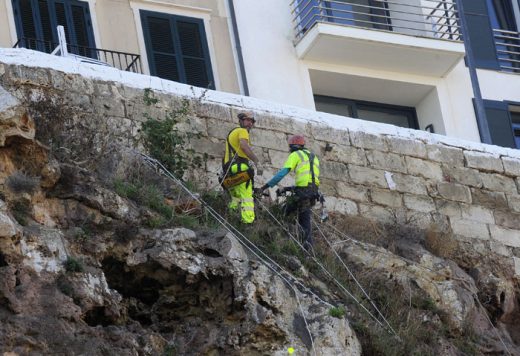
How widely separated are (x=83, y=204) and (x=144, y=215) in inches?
25.5

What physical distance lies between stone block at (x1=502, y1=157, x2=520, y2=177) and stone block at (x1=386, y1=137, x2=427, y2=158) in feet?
4.21

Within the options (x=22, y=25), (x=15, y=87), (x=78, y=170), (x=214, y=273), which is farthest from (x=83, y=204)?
(x=22, y=25)

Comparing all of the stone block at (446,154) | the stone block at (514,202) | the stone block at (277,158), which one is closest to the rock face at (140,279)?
the stone block at (277,158)

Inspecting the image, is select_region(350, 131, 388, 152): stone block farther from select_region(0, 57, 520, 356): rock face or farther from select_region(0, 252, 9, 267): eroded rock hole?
select_region(0, 252, 9, 267): eroded rock hole

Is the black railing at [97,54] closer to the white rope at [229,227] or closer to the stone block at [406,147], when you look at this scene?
the white rope at [229,227]

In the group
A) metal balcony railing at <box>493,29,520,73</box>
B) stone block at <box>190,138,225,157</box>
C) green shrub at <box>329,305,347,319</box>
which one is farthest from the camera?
metal balcony railing at <box>493,29,520,73</box>

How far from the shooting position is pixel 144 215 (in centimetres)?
1462

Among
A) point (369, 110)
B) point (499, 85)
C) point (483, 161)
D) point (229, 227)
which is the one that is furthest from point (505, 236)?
point (229, 227)

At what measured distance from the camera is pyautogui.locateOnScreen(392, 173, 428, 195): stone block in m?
19.0

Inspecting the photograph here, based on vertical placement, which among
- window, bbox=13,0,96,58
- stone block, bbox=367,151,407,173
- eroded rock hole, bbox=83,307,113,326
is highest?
window, bbox=13,0,96,58

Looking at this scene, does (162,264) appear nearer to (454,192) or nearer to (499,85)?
(454,192)

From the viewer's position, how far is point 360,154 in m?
18.8

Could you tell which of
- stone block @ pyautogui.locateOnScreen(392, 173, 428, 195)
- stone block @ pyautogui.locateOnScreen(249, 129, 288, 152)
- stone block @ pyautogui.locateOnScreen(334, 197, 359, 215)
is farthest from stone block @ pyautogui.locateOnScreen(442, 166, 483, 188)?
stone block @ pyautogui.locateOnScreen(249, 129, 288, 152)

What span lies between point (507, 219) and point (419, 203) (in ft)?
4.39
